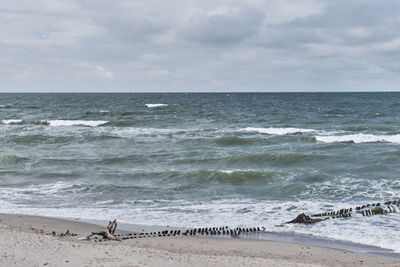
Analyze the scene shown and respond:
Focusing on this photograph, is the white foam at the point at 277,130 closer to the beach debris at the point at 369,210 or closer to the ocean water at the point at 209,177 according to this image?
the ocean water at the point at 209,177

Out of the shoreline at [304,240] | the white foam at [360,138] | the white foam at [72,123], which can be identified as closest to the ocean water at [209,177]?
the white foam at [360,138]

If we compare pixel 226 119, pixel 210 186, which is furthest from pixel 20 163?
pixel 226 119

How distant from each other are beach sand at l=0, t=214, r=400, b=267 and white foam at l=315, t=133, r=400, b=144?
25.0 metres

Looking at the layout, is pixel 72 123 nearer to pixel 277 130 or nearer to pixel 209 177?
pixel 277 130

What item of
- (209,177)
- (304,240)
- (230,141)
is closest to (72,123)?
(230,141)

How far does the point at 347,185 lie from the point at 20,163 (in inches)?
750

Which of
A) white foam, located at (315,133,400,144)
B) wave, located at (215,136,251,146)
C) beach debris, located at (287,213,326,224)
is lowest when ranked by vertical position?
beach debris, located at (287,213,326,224)

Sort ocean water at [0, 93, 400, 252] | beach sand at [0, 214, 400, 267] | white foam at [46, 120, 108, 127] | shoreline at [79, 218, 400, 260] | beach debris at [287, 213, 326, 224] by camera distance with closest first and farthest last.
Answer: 1. beach sand at [0, 214, 400, 267]
2. shoreline at [79, 218, 400, 260]
3. beach debris at [287, 213, 326, 224]
4. ocean water at [0, 93, 400, 252]
5. white foam at [46, 120, 108, 127]

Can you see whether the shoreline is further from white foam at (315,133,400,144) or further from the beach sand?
white foam at (315,133,400,144)

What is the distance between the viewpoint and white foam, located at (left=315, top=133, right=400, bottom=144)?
35.6 metres

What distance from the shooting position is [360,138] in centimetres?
3703

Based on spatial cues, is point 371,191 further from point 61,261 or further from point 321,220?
point 61,261

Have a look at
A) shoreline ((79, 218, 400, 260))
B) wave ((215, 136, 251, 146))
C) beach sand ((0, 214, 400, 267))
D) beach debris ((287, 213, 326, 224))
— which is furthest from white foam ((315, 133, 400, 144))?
beach sand ((0, 214, 400, 267))

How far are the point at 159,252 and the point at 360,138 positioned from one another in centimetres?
2945
